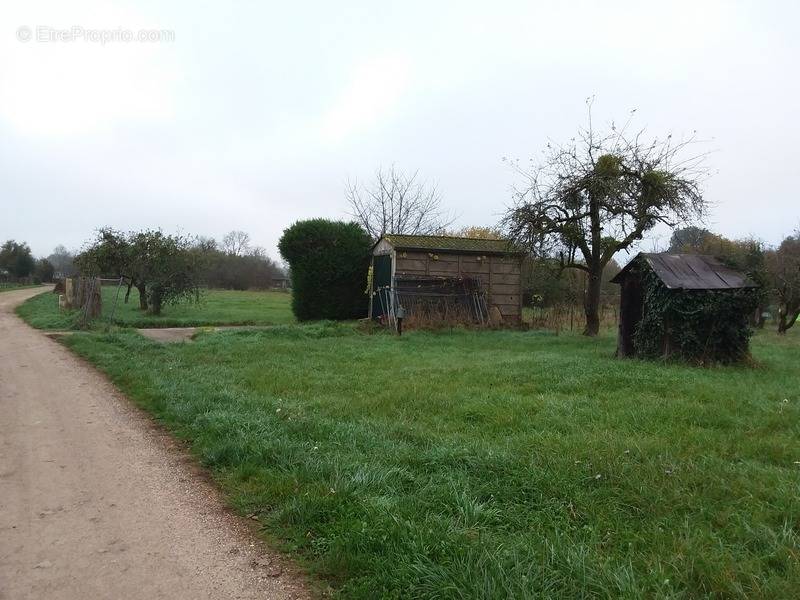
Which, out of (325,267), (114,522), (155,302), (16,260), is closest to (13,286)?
(16,260)

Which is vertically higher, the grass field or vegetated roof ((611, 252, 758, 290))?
vegetated roof ((611, 252, 758, 290))

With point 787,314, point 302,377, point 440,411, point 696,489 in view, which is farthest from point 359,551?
point 787,314

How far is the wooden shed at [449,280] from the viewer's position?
1862 centimetres

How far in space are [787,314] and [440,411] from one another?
2488 cm

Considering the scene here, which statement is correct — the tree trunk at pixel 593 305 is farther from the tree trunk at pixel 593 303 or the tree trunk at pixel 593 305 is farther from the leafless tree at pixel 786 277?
the leafless tree at pixel 786 277

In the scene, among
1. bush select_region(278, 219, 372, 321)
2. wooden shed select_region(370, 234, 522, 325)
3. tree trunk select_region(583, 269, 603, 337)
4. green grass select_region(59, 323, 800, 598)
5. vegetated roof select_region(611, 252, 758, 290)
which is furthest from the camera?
bush select_region(278, 219, 372, 321)

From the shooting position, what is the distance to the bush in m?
21.8

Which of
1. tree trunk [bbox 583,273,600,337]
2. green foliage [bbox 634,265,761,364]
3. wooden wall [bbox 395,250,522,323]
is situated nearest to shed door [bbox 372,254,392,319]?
wooden wall [bbox 395,250,522,323]

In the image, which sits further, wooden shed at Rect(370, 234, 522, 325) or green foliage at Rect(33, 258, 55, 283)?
green foliage at Rect(33, 258, 55, 283)

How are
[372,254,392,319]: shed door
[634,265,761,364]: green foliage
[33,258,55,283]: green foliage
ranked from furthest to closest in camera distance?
[33,258,55,283]: green foliage → [372,254,392,319]: shed door → [634,265,761,364]: green foliage

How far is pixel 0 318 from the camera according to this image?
A: 2050cm

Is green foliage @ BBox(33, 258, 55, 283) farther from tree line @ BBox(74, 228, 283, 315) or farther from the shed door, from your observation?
the shed door

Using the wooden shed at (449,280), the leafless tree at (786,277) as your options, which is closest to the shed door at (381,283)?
the wooden shed at (449,280)

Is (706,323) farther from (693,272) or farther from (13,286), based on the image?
(13,286)
